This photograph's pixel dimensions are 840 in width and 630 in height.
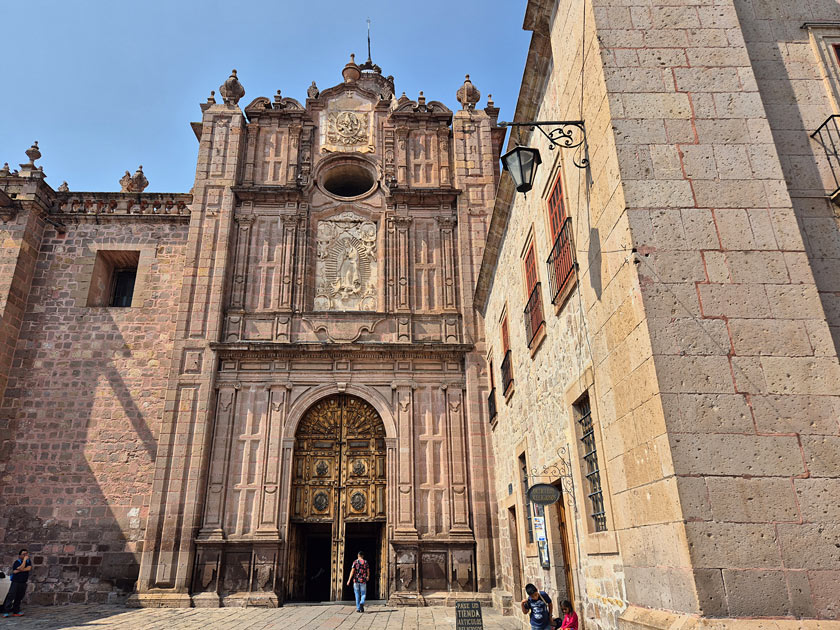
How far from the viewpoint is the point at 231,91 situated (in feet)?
58.9

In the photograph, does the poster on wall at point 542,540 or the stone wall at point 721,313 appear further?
the poster on wall at point 542,540

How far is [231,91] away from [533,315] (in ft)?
44.5

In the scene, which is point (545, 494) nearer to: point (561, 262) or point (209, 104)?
point (561, 262)

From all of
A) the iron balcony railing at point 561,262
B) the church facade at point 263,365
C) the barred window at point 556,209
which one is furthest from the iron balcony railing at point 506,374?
the barred window at point 556,209

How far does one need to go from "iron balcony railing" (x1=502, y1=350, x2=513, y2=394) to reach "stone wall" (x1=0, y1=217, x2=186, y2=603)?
912cm

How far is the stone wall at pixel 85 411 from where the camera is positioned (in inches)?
555

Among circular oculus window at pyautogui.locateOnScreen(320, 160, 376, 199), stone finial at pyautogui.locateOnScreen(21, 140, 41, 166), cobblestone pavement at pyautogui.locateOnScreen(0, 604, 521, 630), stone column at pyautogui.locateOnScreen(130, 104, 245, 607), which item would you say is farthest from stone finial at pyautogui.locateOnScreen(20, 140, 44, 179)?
cobblestone pavement at pyautogui.locateOnScreen(0, 604, 521, 630)

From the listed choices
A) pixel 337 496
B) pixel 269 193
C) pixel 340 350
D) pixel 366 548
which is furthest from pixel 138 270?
pixel 366 548

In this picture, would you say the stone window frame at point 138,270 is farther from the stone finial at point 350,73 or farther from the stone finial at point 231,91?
the stone finial at point 350,73

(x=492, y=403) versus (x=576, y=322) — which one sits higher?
(x=492, y=403)

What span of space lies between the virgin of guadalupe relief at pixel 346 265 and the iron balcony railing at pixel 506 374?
208 inches

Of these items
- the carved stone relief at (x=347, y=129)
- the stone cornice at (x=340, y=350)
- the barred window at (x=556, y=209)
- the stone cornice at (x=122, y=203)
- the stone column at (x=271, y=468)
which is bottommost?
the stone column at (x=271, y=468)

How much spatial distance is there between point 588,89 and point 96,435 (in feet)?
47.8

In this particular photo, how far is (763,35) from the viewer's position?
5.88m
